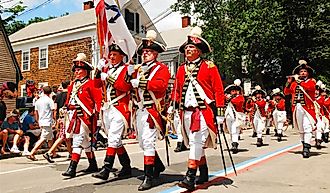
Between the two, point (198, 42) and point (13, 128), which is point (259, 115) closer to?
point (13, 128)

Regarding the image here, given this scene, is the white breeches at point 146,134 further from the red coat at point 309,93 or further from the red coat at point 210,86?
the red coat at point 309,93

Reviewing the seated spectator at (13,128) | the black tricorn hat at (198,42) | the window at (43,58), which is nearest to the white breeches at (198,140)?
the black tricorn hat at (198,42)

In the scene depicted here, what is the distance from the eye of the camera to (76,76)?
8336mm

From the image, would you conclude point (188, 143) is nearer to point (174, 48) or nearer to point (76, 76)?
point (76, 76)

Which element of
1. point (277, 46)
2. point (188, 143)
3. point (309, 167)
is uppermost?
point (277, 46)

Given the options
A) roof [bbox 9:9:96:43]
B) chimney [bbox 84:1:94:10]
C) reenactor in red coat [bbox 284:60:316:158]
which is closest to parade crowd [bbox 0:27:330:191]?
reenactor in red coat [bbox 284:60:316:158]

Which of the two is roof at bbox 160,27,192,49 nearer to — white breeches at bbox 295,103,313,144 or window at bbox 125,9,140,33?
window at bbox 125,9,140,33

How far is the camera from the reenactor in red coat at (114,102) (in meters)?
7.30

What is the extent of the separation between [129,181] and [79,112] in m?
1.49

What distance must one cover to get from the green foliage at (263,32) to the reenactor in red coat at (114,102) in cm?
2673

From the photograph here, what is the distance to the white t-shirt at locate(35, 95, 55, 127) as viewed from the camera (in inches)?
444

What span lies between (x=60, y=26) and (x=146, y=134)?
88.9ft

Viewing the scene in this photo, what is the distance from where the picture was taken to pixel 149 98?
7.12 m

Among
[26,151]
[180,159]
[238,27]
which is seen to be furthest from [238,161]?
[238,27]
